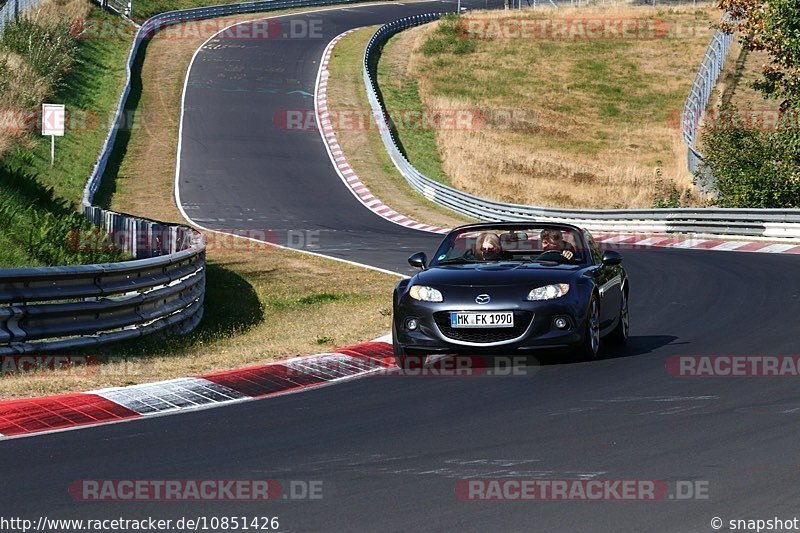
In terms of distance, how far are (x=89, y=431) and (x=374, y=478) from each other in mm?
2493

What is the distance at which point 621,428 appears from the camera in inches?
324

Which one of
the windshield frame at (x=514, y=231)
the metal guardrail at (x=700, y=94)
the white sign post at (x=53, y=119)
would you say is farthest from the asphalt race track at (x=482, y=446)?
the metal guardrail at (x=700, y=94)

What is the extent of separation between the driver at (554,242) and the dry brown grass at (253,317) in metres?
2.33

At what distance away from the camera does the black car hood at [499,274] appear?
1151cm

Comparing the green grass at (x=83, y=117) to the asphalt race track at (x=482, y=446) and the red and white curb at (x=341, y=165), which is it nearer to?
the red and white curb at (x=341, y=165)

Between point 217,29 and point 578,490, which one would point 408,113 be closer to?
point 217,29

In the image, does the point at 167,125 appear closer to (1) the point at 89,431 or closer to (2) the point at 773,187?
(2) the point at 773,187

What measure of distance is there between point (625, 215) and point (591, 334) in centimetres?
2358

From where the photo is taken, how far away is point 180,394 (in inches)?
390

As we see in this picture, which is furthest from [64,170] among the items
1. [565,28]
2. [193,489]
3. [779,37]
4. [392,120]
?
[565,28]

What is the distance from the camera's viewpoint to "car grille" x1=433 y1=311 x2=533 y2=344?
442 inches

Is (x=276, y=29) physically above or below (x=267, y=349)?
above

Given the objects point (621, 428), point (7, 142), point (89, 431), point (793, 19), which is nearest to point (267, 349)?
point (89, 431)

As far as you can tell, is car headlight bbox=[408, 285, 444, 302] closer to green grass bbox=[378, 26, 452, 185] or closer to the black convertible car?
the black convertible car
